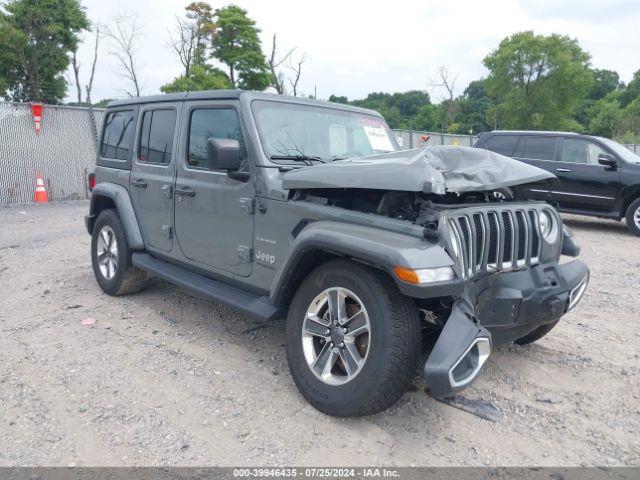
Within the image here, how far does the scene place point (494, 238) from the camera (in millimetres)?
3057

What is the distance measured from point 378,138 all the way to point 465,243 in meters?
1.95

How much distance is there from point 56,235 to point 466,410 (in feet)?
24.9

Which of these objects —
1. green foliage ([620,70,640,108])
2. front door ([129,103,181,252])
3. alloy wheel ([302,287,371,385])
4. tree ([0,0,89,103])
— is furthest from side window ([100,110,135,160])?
green foliage ([620,70,640,108])

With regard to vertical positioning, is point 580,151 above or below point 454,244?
above

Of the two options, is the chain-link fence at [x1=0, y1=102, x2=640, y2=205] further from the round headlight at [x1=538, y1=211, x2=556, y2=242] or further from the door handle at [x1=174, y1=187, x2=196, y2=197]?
the round headlight at [x1=538, y1=211, x2=556, y2=242]

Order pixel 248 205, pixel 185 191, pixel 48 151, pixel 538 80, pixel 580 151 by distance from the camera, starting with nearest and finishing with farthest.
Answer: pixel 248 205 < pixel 185 191 < pixel 580 151 < pixel 48 151 < pixel 538 80

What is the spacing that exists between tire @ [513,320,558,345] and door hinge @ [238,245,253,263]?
2117 millimetres

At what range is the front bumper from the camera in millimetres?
2605

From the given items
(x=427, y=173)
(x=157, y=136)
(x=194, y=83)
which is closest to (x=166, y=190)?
(x=157, y=136)

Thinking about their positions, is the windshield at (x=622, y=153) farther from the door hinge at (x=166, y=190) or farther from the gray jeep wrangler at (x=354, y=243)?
the door hinge at (x=166, y=190)

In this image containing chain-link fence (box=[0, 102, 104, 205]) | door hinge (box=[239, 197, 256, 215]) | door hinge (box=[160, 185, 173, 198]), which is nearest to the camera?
door hinge (box=[239, 197, 256, 215])

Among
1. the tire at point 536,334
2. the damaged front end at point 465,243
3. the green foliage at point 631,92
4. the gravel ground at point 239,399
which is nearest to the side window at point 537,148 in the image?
the gravel ground at point 239,399

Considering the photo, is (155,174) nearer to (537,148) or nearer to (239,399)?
(239,399)

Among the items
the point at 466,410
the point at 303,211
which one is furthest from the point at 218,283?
the point at 466,410
